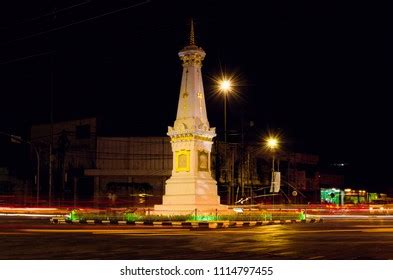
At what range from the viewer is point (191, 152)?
30.7m

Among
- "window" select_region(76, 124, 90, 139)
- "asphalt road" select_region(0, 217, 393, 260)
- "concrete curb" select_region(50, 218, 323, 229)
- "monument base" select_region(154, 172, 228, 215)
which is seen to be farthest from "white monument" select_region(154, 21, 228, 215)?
"window" select_region(76, 124, 90, 139)

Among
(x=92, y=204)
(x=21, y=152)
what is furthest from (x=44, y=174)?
(x=92, y=204)

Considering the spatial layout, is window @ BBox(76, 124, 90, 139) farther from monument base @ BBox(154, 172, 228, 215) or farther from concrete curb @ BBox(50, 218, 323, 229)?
concrete curb @ BBox(50, 218, 323, 229)

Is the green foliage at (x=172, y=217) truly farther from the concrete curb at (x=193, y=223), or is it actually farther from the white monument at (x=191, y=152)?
the white monument at (x=191, y=152)

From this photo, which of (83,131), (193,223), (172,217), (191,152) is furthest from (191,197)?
(83,131)

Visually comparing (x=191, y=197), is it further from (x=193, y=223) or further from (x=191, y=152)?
(x=193, y=223)

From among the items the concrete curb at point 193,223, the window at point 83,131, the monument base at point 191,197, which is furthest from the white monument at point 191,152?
the window at point 83,131

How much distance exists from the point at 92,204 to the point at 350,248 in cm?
4437

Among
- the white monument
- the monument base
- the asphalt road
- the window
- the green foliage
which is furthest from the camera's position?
the window

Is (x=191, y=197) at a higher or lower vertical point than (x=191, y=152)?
lower

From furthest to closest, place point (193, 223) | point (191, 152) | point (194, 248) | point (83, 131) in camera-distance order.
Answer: point (83, 131) < point (191, 152) < point (193, 223) < point (194, 248)

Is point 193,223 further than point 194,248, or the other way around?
point 193,223

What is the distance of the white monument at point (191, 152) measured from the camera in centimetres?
3038

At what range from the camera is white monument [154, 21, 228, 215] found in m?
30.4
